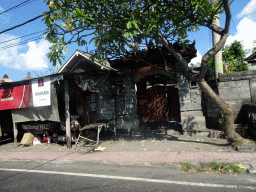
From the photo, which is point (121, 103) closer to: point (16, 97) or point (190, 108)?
point (190, 108)

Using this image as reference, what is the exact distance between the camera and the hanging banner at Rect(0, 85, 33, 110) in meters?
9.50

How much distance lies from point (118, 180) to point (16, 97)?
824cm

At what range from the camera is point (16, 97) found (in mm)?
9883

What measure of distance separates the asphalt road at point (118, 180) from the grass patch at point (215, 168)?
0.19 metres

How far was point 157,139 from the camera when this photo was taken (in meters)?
8.56

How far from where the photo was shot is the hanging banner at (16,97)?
9.50 m

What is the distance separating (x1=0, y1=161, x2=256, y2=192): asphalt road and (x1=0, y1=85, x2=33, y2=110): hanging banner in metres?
4.64

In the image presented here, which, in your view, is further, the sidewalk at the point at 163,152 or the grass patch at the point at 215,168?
the sidewalk at the point at 163,152

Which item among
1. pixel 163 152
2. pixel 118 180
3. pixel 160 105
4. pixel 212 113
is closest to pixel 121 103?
pixel 160 105

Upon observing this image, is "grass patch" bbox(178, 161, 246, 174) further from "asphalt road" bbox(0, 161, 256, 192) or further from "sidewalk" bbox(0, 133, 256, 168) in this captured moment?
"sidewalk" bbox(0, 133, 256, 168)

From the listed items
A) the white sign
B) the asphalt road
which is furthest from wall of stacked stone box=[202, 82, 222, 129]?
the white sign

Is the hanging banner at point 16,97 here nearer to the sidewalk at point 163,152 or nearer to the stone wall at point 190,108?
the sidewalk at point 163,152

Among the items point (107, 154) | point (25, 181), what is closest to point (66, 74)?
point (107, 154)

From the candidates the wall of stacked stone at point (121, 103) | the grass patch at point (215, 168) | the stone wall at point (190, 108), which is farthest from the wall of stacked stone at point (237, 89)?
the grass patch at point (215, 168)
